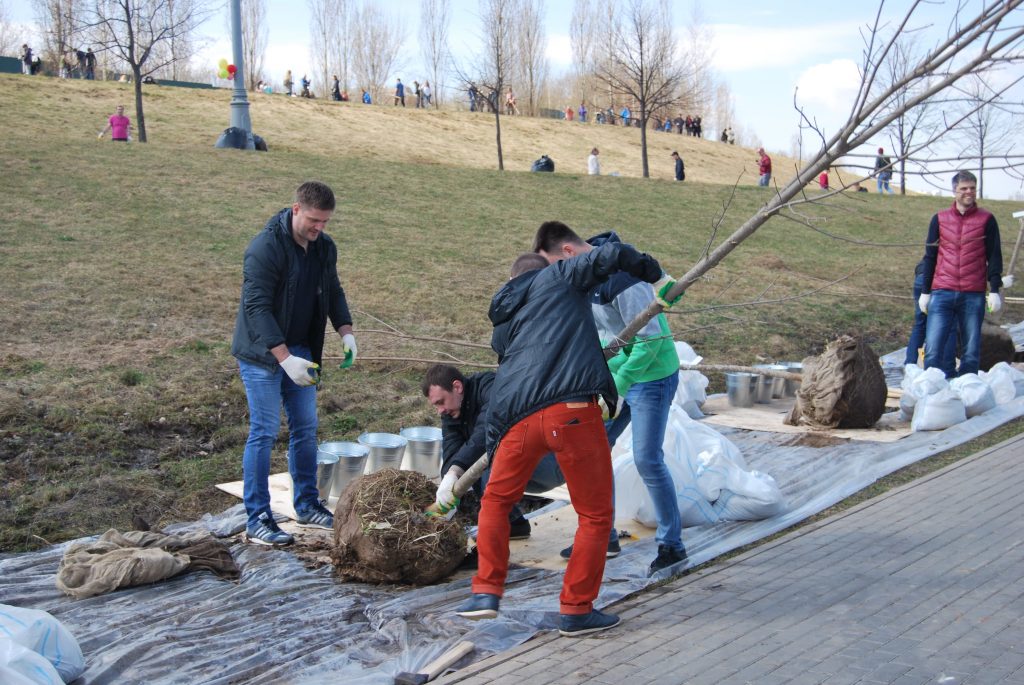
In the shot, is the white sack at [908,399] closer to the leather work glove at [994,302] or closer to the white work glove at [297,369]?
the leather work glove at [994,302]

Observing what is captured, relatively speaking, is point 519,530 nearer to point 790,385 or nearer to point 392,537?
point 392,537

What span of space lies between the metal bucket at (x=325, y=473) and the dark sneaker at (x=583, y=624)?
240 cm

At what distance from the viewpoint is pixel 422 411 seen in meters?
8.05

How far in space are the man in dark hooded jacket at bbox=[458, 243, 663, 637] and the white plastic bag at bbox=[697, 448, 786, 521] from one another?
1.77 metres

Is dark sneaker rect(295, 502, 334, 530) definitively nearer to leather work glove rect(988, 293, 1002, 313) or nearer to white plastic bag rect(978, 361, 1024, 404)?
white plastic bag rect(978, 361, 1024, 404)

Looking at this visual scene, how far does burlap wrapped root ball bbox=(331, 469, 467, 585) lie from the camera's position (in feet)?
A: 14.9

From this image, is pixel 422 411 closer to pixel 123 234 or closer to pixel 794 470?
pixel 794 470

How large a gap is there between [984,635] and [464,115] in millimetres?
46552

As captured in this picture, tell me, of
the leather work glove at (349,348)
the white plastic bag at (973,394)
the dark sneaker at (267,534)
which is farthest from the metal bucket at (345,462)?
the white plastic bag at (973,394)

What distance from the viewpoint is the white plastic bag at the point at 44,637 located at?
127 inches

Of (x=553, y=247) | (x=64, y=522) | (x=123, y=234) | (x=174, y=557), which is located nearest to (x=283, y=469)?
(x=64, y=522)

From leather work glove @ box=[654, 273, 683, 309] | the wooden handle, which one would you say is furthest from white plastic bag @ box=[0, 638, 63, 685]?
leather work glove @ box=[654, 273, 683, 309]

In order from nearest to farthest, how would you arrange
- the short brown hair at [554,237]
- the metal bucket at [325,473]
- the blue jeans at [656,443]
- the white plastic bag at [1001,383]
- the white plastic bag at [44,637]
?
the white plastic bag at [44,637]
the short brown hair at [554,237]
the blue jeans at [656,443]
the metal bucket at [325,473]
the white plastic bag at [1001,383]

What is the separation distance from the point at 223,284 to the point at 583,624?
879 cm
